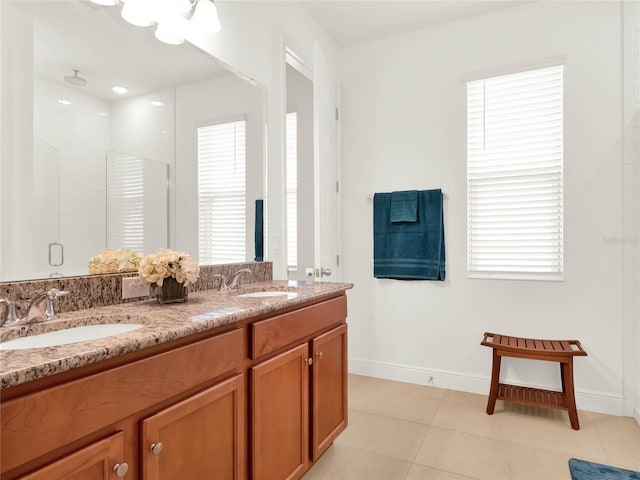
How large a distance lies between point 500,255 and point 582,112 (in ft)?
3.71

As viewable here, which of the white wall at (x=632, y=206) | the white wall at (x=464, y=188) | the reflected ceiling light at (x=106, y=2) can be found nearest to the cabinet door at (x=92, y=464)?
the reflected ceiling light at (x=106, y=2)

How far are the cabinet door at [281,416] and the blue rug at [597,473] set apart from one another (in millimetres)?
1107

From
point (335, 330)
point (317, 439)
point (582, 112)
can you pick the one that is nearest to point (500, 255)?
point (582, 112)

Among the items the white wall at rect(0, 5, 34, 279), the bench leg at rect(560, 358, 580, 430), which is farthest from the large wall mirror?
the bench leg at rect(560, 358, 580, 430)

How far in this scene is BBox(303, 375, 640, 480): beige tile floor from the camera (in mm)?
1971

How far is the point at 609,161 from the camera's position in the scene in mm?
2625

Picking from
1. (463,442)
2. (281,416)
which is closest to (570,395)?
(463,442)

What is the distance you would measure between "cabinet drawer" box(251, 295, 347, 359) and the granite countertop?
0.06 m

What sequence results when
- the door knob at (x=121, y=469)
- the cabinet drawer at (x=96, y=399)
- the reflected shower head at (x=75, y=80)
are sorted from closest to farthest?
1. the cabinet drawer at (x=96, y=399)
2. the door knob at (x=121, y=469)
3. the reflected shower head at (x=75, y=80)

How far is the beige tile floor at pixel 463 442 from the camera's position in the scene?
1971 mm

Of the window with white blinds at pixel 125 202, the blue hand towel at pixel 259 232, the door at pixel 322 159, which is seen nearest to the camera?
the window with white blinds at pixel 125 202

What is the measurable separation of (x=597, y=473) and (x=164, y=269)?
186 centimetres

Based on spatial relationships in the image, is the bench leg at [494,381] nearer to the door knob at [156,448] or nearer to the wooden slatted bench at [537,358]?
the wooden slatted bench at [537,358]

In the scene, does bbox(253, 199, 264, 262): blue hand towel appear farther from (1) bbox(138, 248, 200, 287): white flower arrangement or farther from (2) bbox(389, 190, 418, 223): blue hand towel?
(2) bbox(389, 190, 418, 223): blue hand towel
